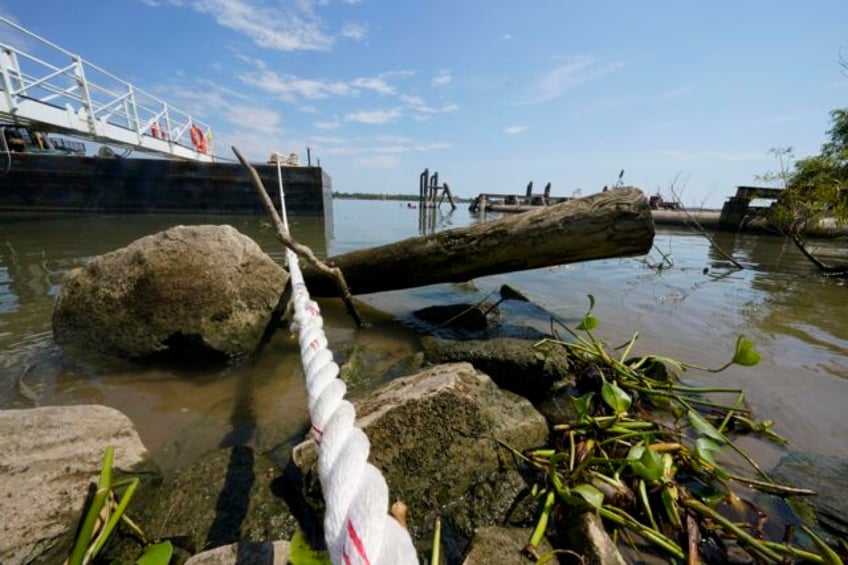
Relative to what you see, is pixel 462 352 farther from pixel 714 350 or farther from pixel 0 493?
pixel 714 350

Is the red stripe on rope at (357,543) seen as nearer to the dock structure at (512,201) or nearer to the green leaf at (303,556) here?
the green leaf at (303,556)

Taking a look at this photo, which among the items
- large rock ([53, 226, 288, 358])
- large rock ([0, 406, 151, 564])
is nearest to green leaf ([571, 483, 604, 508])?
large rock ([0, 406, 151, 564])

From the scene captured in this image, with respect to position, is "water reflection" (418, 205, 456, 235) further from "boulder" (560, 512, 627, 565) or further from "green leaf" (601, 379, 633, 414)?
"boulder" (560, 512, 627, 565)

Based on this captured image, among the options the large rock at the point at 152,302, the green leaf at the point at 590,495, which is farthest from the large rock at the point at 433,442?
the large rock at the point at 152,302

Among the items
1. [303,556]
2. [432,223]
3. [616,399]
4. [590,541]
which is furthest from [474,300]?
[432,223]

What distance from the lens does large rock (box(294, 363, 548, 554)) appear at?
1.74 meters

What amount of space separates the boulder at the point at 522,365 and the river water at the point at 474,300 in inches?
40.0

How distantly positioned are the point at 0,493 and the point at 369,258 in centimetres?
336

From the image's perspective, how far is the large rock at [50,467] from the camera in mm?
1282

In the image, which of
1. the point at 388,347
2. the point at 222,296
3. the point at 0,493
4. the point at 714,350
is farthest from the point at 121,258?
the point at 714,350

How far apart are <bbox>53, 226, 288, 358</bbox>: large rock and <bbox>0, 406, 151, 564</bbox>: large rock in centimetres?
132

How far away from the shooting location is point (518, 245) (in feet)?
11.7

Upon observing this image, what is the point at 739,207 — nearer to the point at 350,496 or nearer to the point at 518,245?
the point at 518,245

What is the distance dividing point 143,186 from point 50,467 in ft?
58.5
